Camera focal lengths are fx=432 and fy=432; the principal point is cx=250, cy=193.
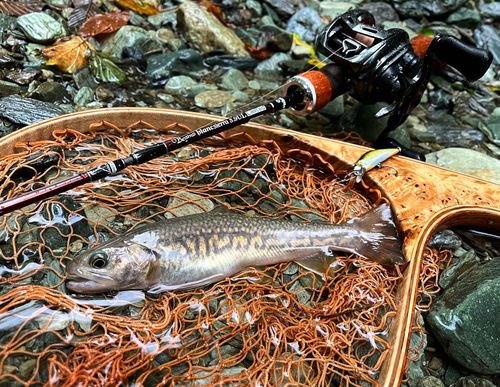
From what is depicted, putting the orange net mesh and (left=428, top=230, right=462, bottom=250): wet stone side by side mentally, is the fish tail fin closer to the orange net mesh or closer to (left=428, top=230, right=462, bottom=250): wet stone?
the orange net mesh

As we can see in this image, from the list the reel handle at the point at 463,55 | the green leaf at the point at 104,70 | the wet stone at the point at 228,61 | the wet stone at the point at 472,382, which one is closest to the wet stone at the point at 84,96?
the green leaf at the point at 104,70

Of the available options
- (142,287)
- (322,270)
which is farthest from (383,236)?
(142,287)

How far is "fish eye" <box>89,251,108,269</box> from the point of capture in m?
2.52

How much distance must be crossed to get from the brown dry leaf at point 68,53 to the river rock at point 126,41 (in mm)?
453

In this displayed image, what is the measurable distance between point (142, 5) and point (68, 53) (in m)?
1.78

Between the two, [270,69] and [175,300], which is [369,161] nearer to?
[175,300]

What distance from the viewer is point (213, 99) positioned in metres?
5.20

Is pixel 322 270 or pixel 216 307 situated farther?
pixel 322 270

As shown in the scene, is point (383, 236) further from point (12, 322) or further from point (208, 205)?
point (12, 322)

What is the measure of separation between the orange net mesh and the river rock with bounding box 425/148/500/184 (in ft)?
5.97

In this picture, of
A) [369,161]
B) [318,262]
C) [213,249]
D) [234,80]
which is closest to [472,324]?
[318,262]

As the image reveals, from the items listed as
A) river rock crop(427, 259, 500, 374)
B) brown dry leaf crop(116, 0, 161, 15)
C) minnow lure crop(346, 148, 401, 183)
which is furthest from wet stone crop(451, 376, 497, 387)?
brown dry leaf crop(116, 0, 161, 15)

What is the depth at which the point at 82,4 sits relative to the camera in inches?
230

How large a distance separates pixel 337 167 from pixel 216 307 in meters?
1.63
